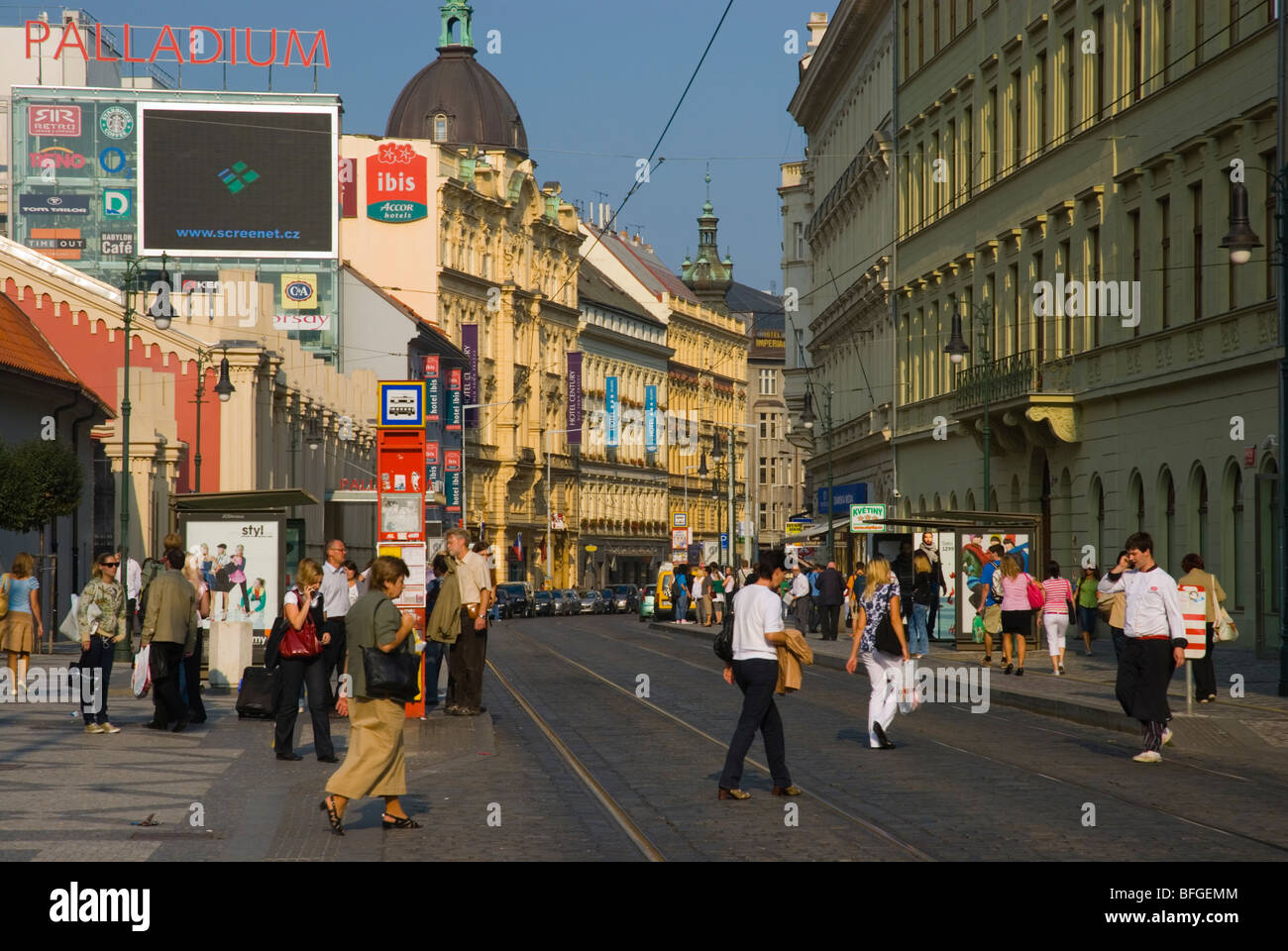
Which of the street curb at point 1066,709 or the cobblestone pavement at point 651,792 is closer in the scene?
the cobblestone pavement at point 651,792

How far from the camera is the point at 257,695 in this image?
21953 millimetres

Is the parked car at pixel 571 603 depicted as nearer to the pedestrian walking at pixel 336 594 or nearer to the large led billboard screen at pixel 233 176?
the large led billboard screen at pixel 233 176

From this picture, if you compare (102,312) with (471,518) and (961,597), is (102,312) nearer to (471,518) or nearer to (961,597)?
(961,597)

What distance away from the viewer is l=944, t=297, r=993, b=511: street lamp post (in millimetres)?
41875

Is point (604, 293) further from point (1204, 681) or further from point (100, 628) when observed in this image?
point (100, 628)

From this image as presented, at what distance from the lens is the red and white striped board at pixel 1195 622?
20062 mm

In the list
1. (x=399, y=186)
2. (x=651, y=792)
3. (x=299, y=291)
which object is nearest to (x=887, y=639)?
(x=651, y=792)

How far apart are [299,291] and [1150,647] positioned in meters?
68.1

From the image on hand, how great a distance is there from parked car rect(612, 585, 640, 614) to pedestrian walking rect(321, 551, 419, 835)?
7874 centimetres

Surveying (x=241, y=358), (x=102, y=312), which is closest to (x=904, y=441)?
(x=241, y=358)

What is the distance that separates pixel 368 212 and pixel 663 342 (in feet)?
151

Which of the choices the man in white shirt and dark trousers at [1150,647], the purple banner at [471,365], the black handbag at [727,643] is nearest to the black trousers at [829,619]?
the man in white shirt and dark trousers at [1150,647]

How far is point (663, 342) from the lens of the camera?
144 m

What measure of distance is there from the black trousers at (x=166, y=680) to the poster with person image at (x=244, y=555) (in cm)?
804
